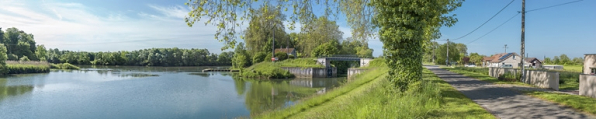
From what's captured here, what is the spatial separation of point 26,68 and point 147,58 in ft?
174

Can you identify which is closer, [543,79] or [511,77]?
[543,79]

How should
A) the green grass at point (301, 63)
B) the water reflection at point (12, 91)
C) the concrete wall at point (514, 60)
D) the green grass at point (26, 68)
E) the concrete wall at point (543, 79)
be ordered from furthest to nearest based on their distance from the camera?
the concrete wall at point (514, 60)
the green grass at point (301, 63)
the green grass at point (26, 68)
the water reflection at point (12, 91)
the concrete wall at point (543, 79)

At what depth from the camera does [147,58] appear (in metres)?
A: 106

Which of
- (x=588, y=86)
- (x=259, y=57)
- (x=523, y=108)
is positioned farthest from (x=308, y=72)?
(x=523, y=108)

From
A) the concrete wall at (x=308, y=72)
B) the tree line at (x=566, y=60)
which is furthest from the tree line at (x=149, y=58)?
the tree line at (x=566, y=60)

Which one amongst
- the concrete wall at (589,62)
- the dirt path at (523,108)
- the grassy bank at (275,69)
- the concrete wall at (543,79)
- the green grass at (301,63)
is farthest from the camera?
the green grass at (301,63)

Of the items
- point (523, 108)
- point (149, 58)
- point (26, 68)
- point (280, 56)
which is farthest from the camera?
point (149, 58)

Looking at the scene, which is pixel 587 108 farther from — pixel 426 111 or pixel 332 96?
pixel 332 96

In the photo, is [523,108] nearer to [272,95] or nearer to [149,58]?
[272,95]

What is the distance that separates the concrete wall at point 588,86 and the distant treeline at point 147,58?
105 meters

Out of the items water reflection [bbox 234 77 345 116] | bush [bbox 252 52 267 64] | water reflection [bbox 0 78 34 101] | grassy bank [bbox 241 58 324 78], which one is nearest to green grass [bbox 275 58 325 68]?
grassy bank [bbox 241 58 324 78]

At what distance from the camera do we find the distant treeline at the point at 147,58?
10450 centimetres

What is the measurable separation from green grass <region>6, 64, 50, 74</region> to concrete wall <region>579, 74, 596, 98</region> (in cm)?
6226

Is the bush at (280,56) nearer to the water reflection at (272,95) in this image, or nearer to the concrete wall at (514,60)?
the water reflection at (272,95)
